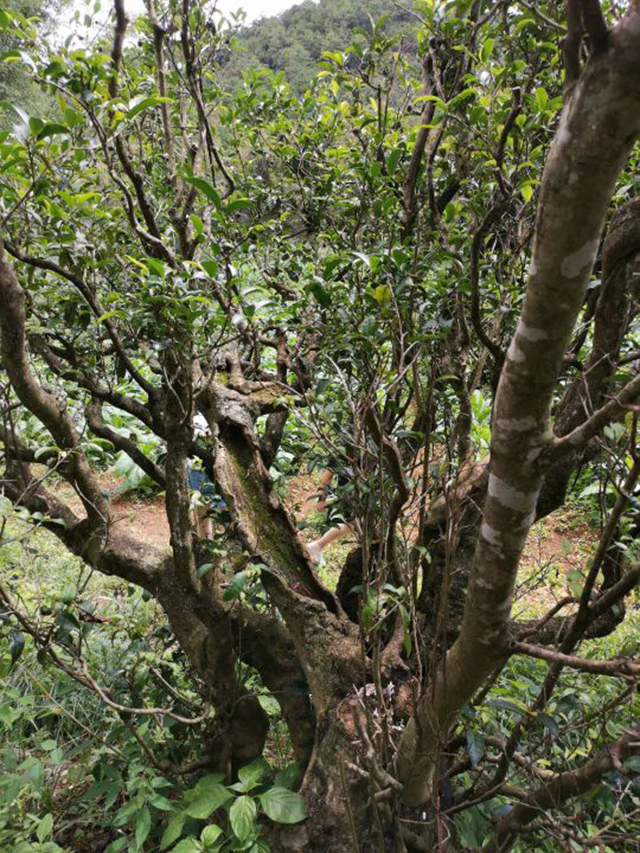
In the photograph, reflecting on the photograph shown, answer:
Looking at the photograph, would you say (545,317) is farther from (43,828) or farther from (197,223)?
(43,828)

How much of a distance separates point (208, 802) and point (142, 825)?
→ 220mm

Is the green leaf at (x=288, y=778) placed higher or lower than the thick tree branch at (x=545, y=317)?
lower

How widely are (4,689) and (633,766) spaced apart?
2585 millimetres

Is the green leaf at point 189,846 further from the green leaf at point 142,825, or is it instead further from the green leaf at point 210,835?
the green leaf at point 142,825

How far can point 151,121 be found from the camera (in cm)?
251

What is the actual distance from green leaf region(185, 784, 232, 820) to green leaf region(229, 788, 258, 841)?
11 cm

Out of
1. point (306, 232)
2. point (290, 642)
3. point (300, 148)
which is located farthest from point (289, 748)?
point (300, 148)

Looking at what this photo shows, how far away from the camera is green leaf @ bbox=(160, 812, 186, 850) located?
5.57 ft

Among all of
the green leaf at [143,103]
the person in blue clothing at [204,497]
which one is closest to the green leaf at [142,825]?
the person in blue clothing at [204,497]

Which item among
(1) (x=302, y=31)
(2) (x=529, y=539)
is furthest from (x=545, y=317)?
(1) (x=302, y=31)

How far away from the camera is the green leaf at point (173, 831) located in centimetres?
170

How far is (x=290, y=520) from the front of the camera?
1.96 meters

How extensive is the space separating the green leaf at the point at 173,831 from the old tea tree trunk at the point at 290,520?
0.23 m

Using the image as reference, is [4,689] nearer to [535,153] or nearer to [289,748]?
[289,748]
